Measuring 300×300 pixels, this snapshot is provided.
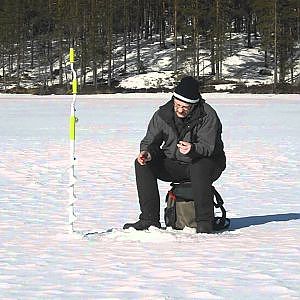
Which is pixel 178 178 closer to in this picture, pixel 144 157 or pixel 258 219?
pixel 144 157

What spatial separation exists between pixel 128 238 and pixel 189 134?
900mm

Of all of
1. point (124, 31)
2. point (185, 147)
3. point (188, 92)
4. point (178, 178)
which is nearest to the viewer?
point (185, 147)

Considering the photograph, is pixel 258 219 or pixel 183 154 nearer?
pixel 183 154

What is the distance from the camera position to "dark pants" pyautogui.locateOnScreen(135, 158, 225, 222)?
5.34 metres

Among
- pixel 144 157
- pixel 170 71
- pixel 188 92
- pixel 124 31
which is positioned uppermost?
pixel 124 31

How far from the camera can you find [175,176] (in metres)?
5.54

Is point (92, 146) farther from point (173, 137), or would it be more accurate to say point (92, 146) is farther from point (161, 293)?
point (161, 293)

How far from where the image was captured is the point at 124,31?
2559 inches

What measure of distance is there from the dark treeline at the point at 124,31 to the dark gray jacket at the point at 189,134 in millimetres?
45095

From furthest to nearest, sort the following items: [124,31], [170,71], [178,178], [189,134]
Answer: [124,31] < [170,71] < [178,178] < [189,134]

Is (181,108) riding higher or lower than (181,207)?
higher

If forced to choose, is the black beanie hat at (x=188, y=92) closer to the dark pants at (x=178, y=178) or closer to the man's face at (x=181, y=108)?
the man's face at (x=181, y=108)

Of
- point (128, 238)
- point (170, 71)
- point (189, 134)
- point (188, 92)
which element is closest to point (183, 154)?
point (189, 134)

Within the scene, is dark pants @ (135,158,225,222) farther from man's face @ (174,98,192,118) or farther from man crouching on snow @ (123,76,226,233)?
man's face @ (174,98,192,118)
